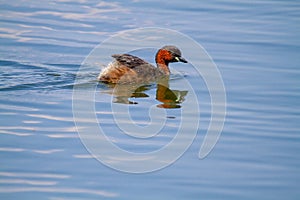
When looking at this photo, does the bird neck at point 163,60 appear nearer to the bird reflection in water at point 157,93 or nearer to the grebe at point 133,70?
the grebe at point 133,70

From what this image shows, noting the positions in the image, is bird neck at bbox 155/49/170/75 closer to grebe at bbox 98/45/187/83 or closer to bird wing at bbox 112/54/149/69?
grebe at bbox 98/45/187/83

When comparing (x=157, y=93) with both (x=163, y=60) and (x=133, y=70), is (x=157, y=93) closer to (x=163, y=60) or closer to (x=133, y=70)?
(x=133, y=70)

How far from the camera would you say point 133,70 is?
430 inches

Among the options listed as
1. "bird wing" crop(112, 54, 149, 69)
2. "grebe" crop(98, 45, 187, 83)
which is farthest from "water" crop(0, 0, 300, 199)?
"bird wing" crop(112, 54, 149, 69)

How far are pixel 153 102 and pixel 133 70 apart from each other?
1.27 metres

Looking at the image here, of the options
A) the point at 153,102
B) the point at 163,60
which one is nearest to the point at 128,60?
the point at 163,60

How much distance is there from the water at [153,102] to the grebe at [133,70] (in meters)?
0.24

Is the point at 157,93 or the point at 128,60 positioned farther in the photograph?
the point at 128,60

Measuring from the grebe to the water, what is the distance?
24 cm

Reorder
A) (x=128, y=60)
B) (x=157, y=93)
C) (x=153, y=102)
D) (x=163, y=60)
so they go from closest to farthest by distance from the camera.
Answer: (x=153, y=102), (x=157, y=93), (x=128, y=60), (x=163, y=60)

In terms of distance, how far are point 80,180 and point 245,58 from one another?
5194 millimetres

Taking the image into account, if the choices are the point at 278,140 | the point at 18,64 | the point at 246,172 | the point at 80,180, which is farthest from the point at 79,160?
the point at 18,64

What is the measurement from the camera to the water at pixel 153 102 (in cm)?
683

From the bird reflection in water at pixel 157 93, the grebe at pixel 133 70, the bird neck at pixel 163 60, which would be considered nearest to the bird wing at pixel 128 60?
the grebe at pixel 133 70
